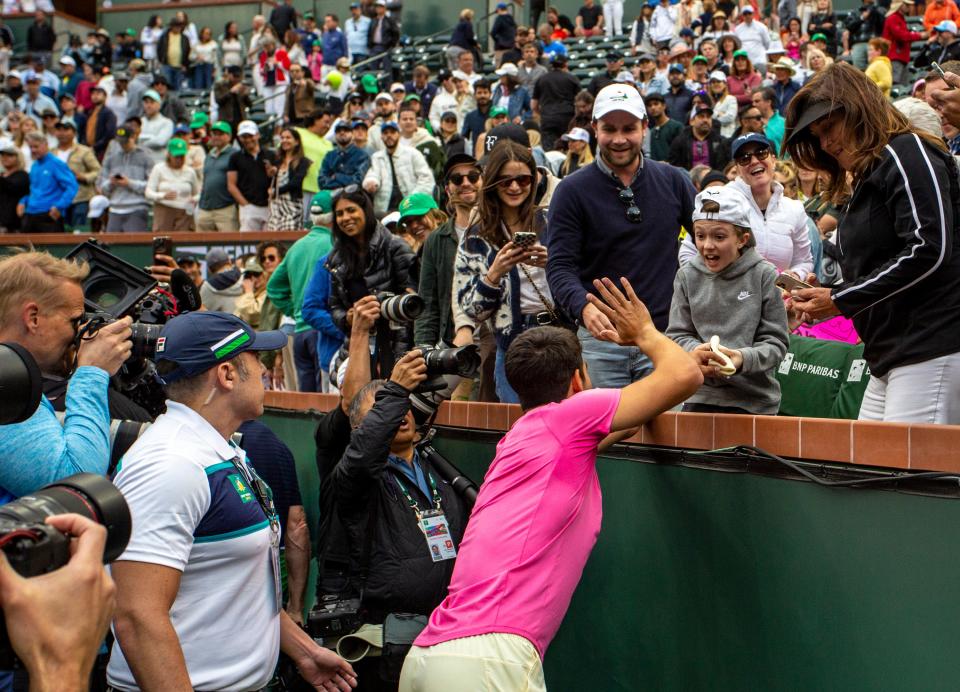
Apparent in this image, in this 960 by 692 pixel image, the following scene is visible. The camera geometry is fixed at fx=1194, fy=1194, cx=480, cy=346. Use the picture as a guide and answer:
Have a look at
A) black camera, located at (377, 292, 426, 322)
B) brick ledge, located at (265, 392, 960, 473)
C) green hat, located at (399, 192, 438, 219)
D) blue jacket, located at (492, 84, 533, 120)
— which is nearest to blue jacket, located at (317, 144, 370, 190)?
green hat, located at (399, 192, 438, 219)

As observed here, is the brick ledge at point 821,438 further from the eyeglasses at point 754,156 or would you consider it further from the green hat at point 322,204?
the green hat at point 322,204

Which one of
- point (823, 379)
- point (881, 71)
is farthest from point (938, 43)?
point (823, 379)

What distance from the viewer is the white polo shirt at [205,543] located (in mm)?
3281

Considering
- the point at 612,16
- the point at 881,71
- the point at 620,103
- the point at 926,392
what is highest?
the point at 612,16

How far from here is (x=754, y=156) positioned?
6.46 meters

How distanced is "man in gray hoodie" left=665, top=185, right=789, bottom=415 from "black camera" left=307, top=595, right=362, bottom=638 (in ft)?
5.03

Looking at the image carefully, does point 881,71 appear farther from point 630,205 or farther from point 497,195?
point 630,205

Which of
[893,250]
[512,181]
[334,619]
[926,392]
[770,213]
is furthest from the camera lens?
[770,213]

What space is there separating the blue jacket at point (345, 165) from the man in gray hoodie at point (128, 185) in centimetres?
442

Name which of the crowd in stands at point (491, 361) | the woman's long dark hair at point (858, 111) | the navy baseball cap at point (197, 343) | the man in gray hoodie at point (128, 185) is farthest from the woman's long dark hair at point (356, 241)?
the man in gray hoodie at point (128, 185)

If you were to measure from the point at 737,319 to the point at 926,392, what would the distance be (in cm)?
100

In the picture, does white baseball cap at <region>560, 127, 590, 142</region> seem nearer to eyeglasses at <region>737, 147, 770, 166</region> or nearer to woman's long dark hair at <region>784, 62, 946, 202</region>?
eyeglasses at <region>737, 147, 770, 166</region>

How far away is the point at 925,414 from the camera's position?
3521 millimetres

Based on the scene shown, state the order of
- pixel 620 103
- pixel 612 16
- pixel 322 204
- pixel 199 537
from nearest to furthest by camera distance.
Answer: pixel 199 537 < pixel 620 103 < pixel 322 204 < pixel 612 16
